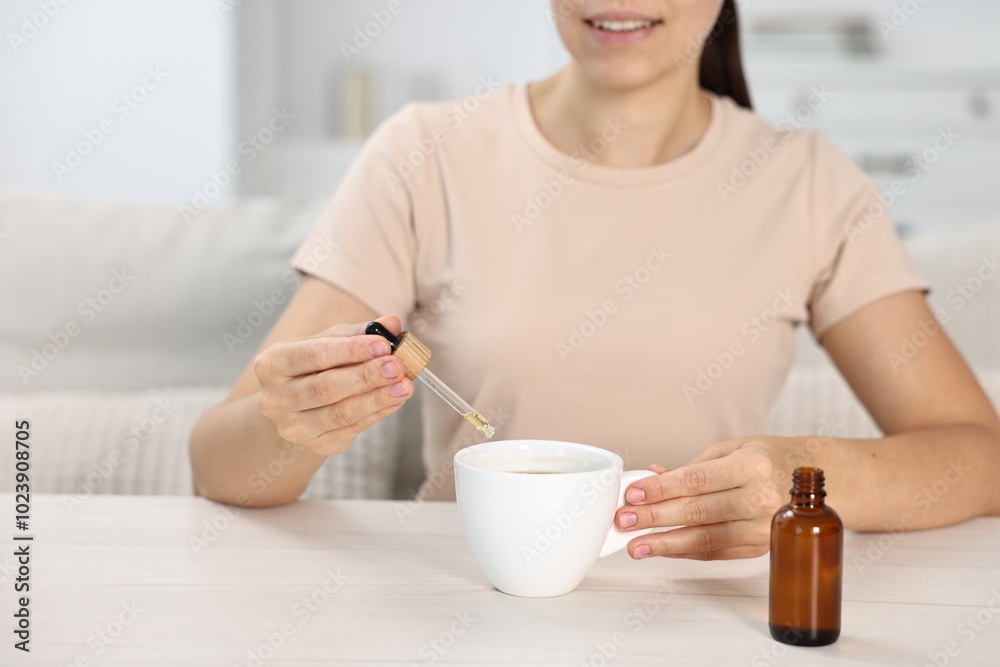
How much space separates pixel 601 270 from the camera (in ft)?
4.08

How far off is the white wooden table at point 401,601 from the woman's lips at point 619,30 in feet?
1.95

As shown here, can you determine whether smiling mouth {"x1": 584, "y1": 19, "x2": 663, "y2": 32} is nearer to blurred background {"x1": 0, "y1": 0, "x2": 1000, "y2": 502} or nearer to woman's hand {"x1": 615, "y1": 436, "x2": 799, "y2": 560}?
woman's hand {"x1": 615, "y1": 436, "x2": 799, "y2": 560}

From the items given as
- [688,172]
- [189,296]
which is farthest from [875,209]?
[189,296]

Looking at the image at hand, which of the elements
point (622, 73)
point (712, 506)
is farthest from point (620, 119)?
point (712, 506)

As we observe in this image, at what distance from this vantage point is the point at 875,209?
128cm

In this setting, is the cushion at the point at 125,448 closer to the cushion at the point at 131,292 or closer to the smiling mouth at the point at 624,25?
the cushion at the point at 131,292

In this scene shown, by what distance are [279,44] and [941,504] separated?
3.63m

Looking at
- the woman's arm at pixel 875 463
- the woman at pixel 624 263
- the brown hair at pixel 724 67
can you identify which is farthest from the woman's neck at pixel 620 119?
the woman's arm at pixel 875 463

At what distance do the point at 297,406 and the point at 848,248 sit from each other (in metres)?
0.75

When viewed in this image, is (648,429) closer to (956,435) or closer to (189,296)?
(956,435)

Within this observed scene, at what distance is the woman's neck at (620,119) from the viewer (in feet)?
4.30

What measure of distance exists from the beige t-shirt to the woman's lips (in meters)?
0.15

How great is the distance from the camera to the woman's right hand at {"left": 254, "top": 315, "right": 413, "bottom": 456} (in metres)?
0.76

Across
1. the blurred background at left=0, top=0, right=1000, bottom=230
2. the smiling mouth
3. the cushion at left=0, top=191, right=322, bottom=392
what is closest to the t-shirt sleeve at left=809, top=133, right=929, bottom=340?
the smiling mouth
